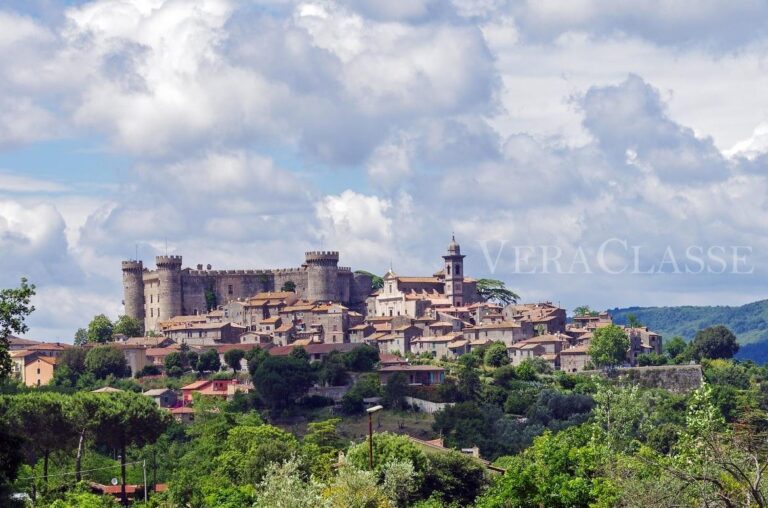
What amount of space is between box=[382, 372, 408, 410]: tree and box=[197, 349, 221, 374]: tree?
1707 cm

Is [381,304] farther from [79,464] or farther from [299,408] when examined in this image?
[79,464]

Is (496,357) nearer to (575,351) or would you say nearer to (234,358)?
(575,351)

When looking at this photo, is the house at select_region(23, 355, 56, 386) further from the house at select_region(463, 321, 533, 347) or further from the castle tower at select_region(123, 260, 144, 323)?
the house at select_region(463, 321, 533, 347)

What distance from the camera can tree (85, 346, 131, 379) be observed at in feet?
369

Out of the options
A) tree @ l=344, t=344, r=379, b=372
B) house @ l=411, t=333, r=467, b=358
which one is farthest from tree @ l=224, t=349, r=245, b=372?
house @ l=411, t=333, r=467, b=358

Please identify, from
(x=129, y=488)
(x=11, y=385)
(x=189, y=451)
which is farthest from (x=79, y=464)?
(x=11, y=385)

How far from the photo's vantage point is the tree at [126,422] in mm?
78312

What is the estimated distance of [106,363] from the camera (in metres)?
113

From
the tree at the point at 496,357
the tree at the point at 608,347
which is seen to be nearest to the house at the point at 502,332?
the tree at the point at 496,357

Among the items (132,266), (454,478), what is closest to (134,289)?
(132,266)

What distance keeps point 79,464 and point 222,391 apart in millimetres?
30694

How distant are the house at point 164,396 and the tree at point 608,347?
102 ft

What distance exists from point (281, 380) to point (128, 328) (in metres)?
28.5

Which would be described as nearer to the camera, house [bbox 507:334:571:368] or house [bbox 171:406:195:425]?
house [bbox 171:406:195:425]
